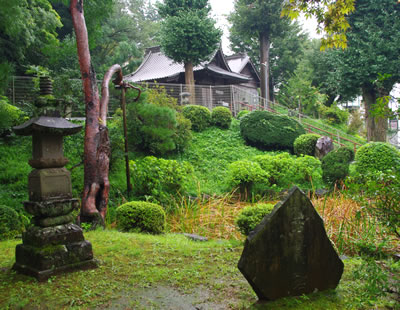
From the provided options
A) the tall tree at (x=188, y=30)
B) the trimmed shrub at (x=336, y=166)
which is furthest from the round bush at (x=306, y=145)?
the tall tree at (x=188, y=30)

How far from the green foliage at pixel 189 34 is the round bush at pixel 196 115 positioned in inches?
146

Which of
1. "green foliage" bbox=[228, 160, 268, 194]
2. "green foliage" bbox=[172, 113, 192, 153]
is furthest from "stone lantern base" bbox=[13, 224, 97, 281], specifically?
"green foliage" bbox=[172, 113, 192, 153]

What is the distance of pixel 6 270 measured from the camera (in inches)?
153

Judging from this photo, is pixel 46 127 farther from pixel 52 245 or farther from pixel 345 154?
pixel 345 154

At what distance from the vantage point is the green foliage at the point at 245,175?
9.12m

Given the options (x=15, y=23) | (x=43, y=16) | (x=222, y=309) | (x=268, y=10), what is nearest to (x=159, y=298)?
(x=222, y=309)

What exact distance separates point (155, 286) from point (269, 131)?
1063 centimetres

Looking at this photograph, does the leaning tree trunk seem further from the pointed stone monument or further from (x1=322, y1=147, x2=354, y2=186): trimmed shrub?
(x1=322, y1=147, x2=354, y2=186): trimmed shrub

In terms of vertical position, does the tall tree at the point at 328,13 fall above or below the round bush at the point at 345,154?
above

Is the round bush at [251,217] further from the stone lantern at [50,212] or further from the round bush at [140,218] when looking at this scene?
the stone lantern at [50,212]

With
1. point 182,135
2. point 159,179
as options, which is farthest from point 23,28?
point 182,135

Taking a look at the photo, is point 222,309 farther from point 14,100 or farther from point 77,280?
point 14,100

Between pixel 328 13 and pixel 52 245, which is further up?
pixel 328 13

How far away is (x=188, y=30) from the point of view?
15.5m
